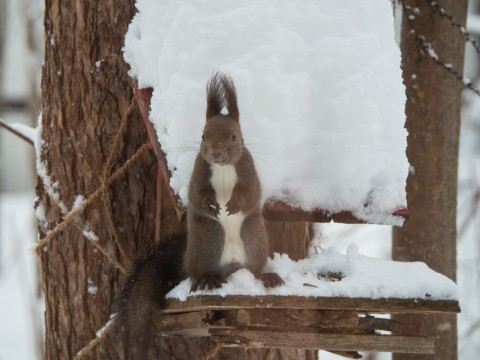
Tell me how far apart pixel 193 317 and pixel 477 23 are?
339 cm

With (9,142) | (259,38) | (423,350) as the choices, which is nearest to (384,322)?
(423,350)

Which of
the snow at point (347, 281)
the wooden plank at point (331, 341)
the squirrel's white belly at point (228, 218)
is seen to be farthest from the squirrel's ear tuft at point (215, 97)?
the wooden plank at point (331, 341)

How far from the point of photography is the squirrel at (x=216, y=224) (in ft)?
6.91

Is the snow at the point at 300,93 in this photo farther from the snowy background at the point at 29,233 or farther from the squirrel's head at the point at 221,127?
the snowy background at the point at 29,233

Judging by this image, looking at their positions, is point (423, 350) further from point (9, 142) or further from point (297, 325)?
point (9, 142)

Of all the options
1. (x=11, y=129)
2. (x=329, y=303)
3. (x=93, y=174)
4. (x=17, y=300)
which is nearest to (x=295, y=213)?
(x=329, y=303)

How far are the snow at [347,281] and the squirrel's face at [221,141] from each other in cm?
40

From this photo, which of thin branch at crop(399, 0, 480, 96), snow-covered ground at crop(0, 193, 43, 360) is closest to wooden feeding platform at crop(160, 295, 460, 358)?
thin branch at crop(399, 0, 480, 96)

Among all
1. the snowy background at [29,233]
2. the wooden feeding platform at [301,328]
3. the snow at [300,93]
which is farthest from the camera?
the snowy background at [29,233]

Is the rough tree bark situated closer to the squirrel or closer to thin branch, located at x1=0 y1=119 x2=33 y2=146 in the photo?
thin branch, located at x1=0 y1=119 x2=33 y2=146

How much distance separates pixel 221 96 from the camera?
7.07 ft

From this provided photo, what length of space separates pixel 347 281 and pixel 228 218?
17.4 inches

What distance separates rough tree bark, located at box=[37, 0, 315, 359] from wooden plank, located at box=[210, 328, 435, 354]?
0.66m

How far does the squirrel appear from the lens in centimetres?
211
